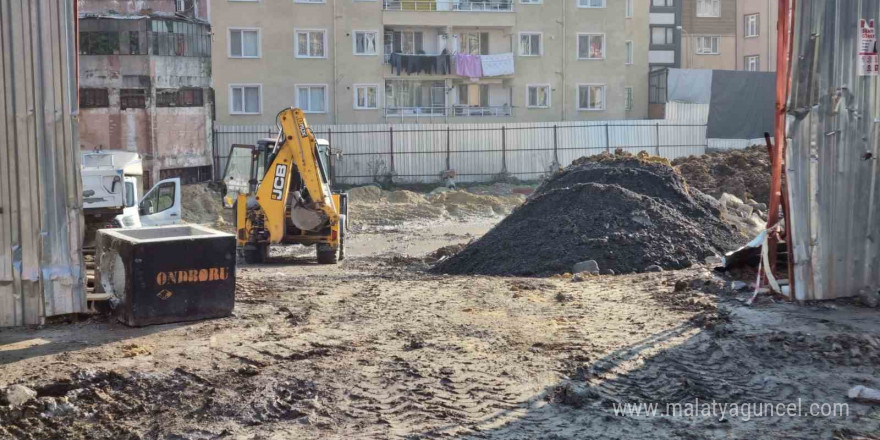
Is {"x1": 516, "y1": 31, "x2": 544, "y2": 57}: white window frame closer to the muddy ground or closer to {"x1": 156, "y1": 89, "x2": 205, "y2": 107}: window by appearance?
{"x1": 156, "y1": 89, "x2": 205, "y2": 107}: window

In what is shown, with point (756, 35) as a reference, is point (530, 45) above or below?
below

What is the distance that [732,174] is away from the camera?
27.9m

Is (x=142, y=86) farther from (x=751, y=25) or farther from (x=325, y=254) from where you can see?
(x=751, y=25)

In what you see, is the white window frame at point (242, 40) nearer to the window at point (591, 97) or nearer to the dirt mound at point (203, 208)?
the dirt mound at point (203, 208)

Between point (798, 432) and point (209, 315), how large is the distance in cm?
601

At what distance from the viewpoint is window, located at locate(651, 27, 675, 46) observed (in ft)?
212

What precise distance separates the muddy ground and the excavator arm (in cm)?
690

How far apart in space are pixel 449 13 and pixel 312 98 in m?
7.41

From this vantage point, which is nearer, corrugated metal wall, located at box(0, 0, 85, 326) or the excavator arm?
corrugated metal wall, located at box(0, 0, 85, 326)

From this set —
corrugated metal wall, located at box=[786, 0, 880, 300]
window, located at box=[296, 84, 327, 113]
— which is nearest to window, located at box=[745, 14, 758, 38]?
window, located at box=[296, 84, 327, 113]

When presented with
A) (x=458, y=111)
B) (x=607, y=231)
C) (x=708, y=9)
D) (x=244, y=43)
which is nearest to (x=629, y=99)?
(x=458, y=111)

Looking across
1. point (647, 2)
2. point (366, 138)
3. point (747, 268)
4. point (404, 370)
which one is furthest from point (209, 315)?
point (647, 2)

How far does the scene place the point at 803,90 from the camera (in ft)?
36.3

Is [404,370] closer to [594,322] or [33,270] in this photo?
[594,322]
